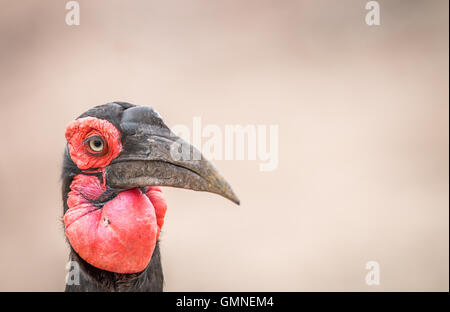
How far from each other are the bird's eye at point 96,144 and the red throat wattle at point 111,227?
0.14 meters

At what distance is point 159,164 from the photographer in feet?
7.32

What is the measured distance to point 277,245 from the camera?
5324 millimetres

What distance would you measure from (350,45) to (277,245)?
3.72 metres

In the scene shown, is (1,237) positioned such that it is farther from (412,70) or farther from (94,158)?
(412,70)

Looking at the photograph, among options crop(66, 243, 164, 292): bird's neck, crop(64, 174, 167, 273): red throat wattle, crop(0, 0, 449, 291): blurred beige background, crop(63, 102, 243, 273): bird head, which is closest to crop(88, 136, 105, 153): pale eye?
crop(63, 102, 243, 273): bird head

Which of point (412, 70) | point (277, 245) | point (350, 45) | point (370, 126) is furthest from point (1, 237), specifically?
point (412, 70)

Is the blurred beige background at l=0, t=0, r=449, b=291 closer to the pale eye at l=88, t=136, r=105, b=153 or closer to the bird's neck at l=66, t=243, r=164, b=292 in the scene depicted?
the bird's neck at l=66, t=243, r=164, b=292

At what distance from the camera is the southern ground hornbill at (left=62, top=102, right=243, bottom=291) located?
2.22 m

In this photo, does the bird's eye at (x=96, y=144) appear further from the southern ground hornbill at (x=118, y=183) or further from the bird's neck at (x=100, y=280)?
the bird's neck at (x=100, y=280)

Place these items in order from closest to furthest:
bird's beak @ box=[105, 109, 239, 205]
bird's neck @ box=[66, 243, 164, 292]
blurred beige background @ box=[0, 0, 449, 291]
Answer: bird's beak @ box=[105, 109, 239, 205] < bird's neck @ box=[66, 243, 164, 292] < blurred beige background @ box=[0, 0, 449, 291]

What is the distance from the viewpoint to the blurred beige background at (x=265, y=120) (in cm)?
516

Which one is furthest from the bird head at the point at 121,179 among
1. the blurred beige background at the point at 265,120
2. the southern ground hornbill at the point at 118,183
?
the blurred beige background at the point at 265,120

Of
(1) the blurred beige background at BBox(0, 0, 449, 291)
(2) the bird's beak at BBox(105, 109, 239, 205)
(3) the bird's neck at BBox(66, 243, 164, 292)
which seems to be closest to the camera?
(2) the bird's beak at BBox(105, 109, 239, 205)

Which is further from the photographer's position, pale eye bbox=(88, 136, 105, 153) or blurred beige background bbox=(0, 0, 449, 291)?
blurred beige background bbox=(0, 0, 449, 291)
